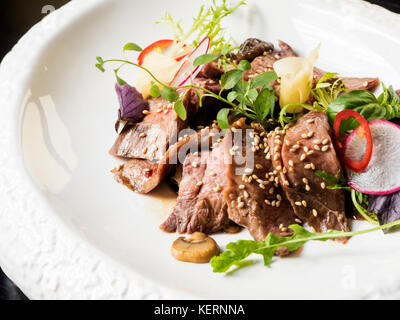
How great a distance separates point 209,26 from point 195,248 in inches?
85.3

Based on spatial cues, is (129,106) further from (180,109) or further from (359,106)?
(359,106)

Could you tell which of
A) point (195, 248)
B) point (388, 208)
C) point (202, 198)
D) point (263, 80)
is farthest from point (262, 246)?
point (263, 80)

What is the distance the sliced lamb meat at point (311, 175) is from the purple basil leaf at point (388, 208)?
21 centimetres

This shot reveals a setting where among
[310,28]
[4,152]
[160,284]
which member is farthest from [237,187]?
[310,28]

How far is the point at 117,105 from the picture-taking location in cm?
399

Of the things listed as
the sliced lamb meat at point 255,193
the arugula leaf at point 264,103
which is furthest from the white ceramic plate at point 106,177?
the arugula leaf at point 264,103

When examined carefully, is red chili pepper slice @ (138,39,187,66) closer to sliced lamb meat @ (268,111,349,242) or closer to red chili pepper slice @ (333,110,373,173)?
sliced lamb meat @ (268,111,349,242)

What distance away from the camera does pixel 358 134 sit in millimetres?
3014

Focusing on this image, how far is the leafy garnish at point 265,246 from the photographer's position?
2.62 metres

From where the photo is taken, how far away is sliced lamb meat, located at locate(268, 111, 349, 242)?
9.68ft

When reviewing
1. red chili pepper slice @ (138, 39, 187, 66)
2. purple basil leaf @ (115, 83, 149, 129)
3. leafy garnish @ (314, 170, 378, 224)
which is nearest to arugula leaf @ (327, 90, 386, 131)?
leafy garnish @ (314, 170, 378, 224)

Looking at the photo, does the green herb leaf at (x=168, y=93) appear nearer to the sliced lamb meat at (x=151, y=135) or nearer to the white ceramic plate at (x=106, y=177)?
the sliced lamb meat at (x=151, y=135)

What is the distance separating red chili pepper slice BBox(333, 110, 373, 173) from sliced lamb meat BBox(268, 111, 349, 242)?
8 cm

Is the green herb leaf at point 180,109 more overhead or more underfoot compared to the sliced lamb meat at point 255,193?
more overhead
